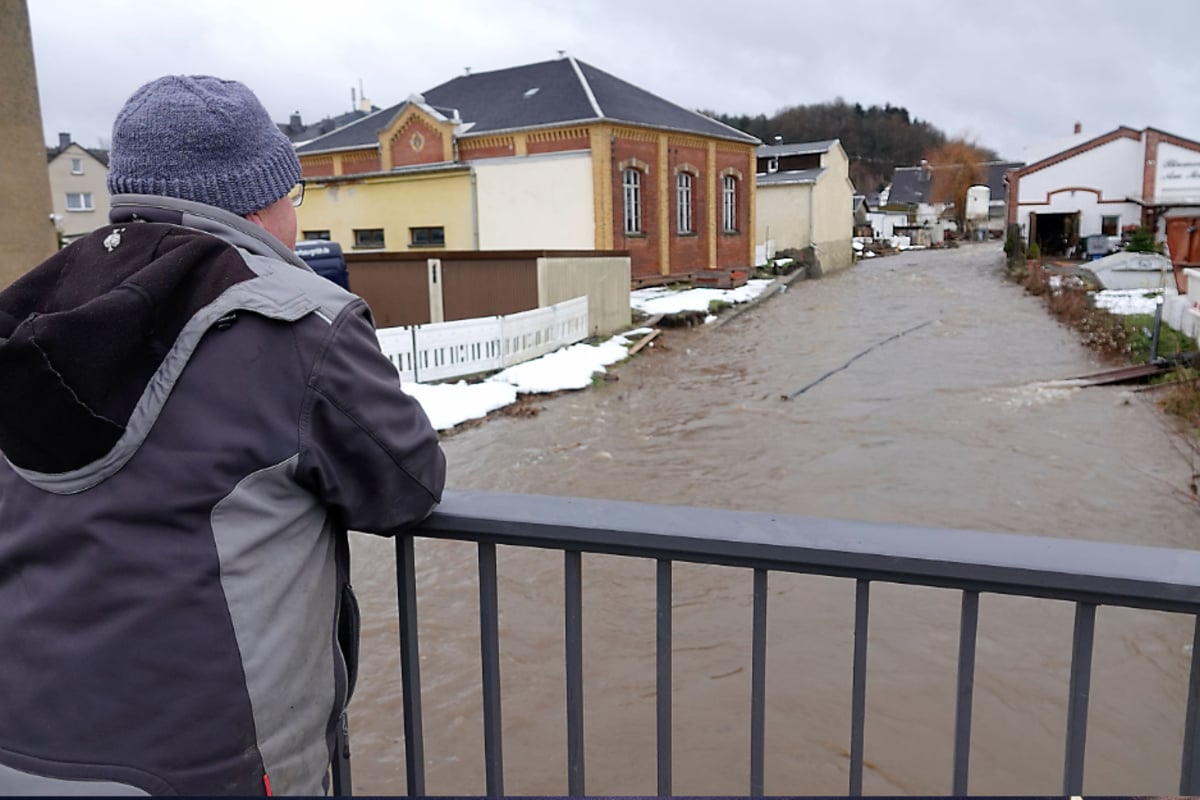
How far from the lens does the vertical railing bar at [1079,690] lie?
1566mm

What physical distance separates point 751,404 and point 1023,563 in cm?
1317

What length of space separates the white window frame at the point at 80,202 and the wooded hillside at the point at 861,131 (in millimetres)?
33236

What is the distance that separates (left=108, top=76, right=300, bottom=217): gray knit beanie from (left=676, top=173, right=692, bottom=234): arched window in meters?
27.7

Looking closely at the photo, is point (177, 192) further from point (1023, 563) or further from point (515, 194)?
point (515, 194)

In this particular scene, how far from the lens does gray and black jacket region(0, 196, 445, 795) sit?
1387mm

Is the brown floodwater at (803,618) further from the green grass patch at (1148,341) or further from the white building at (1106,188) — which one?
the white building at (1106,188)

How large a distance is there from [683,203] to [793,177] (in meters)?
13.8

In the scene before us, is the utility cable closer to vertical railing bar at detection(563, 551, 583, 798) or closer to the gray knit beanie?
vertical railing bar at detection(563, 551, 583, 798)

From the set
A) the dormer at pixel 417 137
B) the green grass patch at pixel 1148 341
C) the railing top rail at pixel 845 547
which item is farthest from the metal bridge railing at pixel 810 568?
the dormer at pixel 417 137

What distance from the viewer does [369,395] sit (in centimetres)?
155

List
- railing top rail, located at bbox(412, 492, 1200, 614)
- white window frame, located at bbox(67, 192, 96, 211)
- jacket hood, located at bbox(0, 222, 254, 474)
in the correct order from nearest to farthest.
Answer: jacket hood, located at bbox(0, 222, 254, 474) < railing top rail, located at bbox(412, 492, 1200, 614) < white window frame, located at bbox(67, 192, 96, 211)

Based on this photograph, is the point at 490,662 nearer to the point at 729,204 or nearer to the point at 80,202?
the point at 729,204

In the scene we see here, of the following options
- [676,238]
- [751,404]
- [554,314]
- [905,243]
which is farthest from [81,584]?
[905,243]

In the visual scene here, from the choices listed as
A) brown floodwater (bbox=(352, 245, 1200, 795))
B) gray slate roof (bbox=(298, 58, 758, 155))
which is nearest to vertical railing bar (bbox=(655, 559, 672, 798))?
brown floodwater (bbox=(352, 245, 1200, 795))
